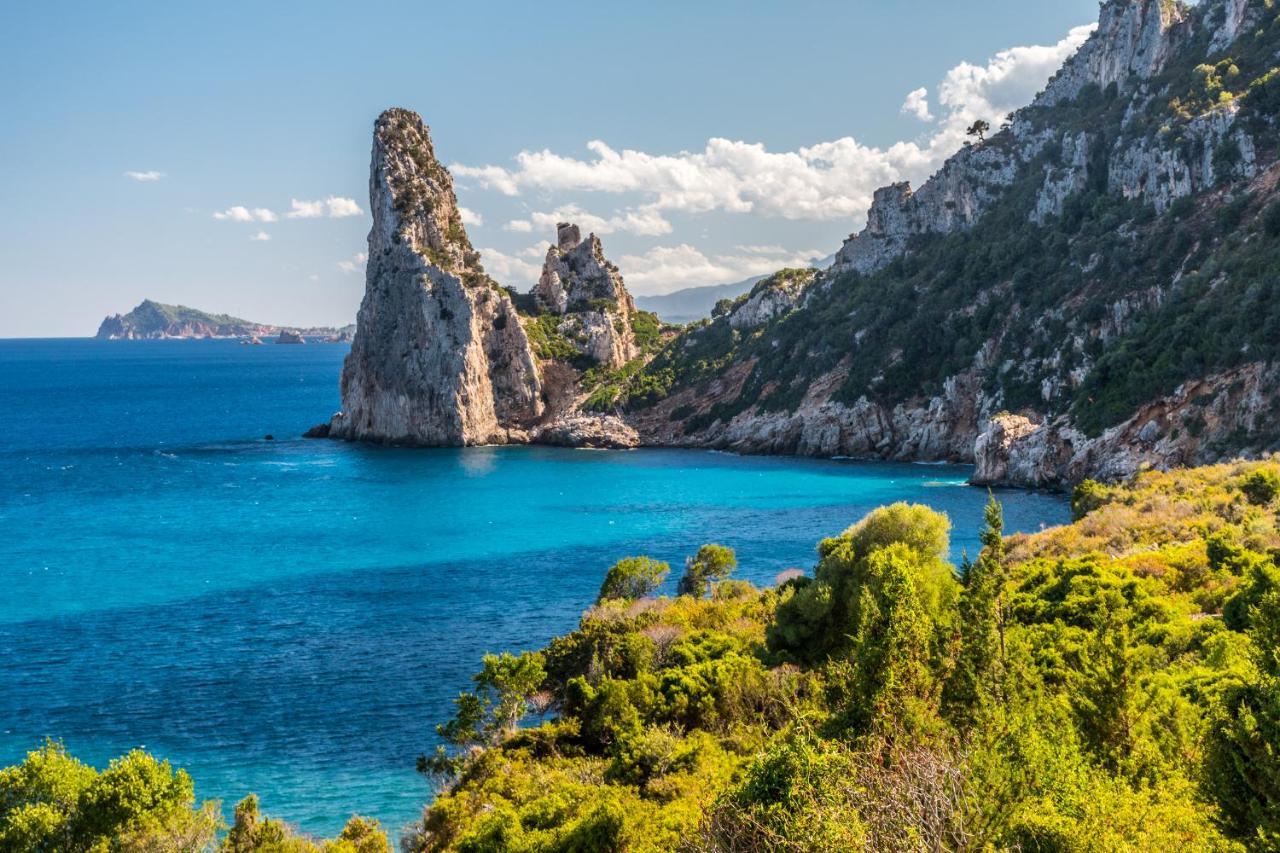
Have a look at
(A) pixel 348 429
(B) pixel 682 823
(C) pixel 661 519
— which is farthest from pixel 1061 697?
(A) pixel 348 429

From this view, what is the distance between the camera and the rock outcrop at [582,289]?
125 meters

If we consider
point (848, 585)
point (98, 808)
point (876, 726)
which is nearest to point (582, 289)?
point (848, 585)

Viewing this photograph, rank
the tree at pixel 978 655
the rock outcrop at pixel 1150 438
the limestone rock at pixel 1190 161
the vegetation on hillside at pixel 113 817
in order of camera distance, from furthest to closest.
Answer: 1. the limestone rock at pixel 1190 161
2. the rock outcrop at pixel 1150 438
3. the vegetation on hillside at pixel 113 817
4. the tree at pixel 978 655

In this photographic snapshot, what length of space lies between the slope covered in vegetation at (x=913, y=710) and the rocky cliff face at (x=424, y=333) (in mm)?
69513

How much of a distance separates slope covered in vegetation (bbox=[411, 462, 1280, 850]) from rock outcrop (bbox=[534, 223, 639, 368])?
8679cm

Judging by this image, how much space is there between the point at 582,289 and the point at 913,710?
117 m

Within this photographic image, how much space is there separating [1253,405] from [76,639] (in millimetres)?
64951

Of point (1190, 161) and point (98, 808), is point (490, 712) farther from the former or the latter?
point (1190, 161)

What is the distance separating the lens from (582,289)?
131125 millimetres

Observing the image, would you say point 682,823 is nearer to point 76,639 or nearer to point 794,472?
point 76,639

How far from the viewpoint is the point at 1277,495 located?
3966 centimetres

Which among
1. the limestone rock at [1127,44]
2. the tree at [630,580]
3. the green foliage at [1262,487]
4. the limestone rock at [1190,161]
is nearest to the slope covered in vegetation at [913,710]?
the green foliage at [1262,487]

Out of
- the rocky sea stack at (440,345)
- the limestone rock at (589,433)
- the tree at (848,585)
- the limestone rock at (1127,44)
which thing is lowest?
the tree at (848,585)

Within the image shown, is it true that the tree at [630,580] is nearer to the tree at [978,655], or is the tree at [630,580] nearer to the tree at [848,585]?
the tree at [848,585]
